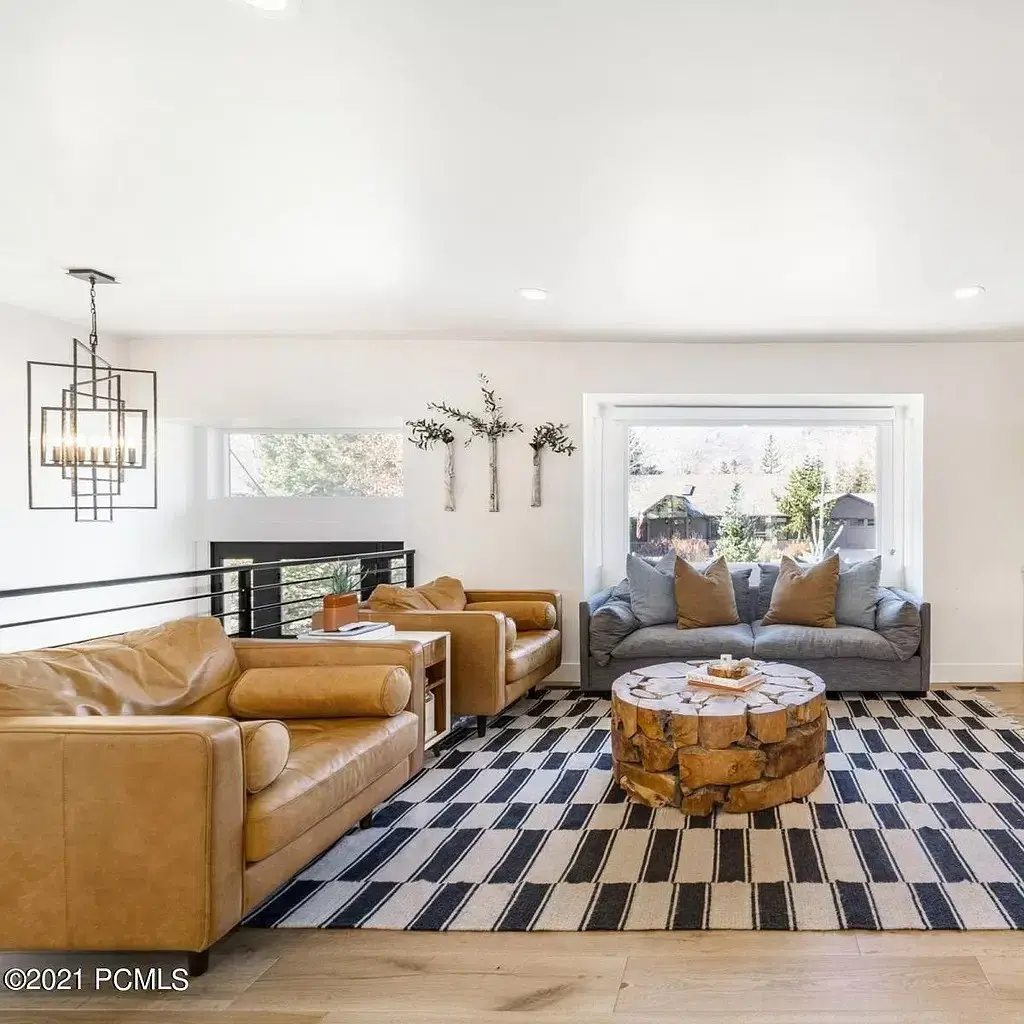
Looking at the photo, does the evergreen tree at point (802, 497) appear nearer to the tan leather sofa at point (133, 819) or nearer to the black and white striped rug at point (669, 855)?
the black and white striped rug at point (669, 855)

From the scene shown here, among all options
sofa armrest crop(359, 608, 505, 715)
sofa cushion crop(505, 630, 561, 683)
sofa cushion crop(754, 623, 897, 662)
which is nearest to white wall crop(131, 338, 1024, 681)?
sofa cushion crop(505, 630, 561, 683)

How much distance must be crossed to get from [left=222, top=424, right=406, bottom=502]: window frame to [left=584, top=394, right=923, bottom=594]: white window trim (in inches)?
58.1

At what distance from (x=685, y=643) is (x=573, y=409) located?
181cm

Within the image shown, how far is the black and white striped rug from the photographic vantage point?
2.29 m

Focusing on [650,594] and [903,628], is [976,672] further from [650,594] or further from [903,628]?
[650,594]

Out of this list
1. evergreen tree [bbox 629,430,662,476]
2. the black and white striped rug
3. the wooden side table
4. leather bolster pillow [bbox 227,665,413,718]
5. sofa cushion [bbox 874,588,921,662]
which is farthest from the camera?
evergreen tree [bbox 629,430,662,476]

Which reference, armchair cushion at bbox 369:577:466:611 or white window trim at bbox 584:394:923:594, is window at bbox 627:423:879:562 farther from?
armchair cushion at bbox 369:577:466:611

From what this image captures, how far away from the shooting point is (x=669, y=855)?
2682 mm

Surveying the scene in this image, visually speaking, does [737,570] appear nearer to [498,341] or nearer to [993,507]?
[993,507]

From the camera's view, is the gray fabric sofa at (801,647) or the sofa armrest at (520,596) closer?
the gray fabric sofa at (801,647)

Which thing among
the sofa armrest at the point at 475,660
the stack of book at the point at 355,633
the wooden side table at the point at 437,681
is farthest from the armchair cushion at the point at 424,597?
the stack of book at the point at 355,633

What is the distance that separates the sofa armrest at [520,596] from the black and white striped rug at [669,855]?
152cm

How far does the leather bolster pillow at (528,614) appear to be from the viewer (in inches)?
200

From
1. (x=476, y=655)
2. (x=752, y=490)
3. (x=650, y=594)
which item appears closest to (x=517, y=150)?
(x=476, y=655)
